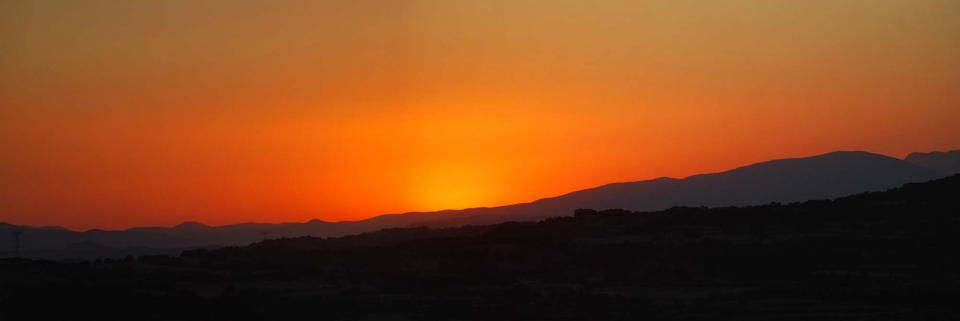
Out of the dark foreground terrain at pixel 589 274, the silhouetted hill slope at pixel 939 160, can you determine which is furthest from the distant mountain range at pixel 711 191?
the dark foreground terrain at pixel 589 274

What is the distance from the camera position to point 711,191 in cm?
17675

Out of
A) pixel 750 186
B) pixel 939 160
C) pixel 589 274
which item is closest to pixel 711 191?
pixel 750 186

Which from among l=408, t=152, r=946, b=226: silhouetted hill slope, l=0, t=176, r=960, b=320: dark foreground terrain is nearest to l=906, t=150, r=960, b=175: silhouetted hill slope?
l=408, t=152, r=946, b=226: silhouetted hill slope

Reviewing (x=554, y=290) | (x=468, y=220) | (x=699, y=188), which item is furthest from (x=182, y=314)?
(x=699, y=188)

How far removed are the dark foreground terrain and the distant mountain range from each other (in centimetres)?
10495

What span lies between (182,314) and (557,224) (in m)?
24.4

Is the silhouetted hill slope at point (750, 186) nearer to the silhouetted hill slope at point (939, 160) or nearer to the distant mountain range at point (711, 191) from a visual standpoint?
the distant mountain range at point (711, 191)

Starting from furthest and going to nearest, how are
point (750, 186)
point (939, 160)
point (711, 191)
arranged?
point (939, 160) → point (711, 191) → point (750, 186)

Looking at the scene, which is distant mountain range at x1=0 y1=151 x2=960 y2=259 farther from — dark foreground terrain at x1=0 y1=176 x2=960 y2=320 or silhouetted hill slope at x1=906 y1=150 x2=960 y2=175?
dark foreground terrain at x1=0 y1=176 x2=960 y2=320

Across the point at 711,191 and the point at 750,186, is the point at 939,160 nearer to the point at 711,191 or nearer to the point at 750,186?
the point at 750,186

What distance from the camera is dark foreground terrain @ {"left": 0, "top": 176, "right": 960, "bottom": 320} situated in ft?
96.3

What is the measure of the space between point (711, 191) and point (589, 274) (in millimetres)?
140002

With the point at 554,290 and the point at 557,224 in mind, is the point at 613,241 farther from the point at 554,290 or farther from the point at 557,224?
the point at 554,290

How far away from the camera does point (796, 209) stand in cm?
5009
